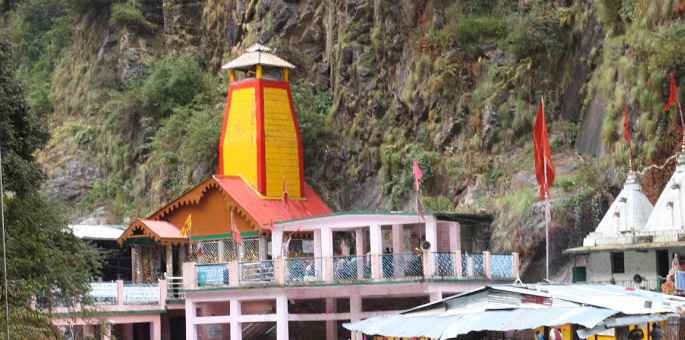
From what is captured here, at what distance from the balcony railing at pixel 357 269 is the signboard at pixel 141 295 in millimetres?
2585

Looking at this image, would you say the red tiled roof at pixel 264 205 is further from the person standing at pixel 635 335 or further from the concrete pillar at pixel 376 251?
the person standing at pixel 635 335

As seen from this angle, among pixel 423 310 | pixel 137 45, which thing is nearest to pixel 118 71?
pixel 137 45

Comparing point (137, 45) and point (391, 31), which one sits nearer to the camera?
point (391, 31)

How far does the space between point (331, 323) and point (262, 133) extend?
28.1 ft

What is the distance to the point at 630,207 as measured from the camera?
4191 cm

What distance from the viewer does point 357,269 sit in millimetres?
44750

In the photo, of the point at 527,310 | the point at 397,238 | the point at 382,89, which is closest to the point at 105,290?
the point at 397,238

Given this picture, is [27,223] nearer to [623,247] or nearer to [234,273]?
[234,273]

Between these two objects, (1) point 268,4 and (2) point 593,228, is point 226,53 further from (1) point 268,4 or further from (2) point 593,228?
(2) point 593,228

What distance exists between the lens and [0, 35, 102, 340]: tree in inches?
1363

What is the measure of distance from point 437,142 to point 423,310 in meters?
20.1

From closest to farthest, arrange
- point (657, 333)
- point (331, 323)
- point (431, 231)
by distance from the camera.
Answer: point (657, 333) → point (431, 231) → point (331, 323)

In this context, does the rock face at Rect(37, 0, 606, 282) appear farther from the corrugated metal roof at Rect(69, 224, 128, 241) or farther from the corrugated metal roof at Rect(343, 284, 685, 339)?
the corrugated metal roof at Rect(343, 284, 685, 339)

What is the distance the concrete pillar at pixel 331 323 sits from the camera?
48.3 meters
